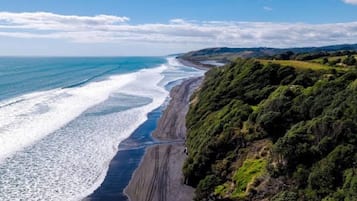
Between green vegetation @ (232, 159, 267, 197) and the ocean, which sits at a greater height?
green vegetation @ (232, 159, 267, 197)

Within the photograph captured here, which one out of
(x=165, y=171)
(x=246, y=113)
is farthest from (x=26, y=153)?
(x=246, y=113)

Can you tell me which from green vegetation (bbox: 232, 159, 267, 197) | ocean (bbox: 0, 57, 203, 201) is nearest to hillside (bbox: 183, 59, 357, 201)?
green vegetation (bbox: 232, 159, 267, 197)

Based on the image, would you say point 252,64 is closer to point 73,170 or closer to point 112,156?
point 112,156

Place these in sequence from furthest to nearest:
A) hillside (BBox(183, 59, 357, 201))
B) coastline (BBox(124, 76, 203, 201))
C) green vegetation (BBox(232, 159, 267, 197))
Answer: coastline (BBox(124, 76, 203, 201)), green vegetation (BBox(232, 159, 267, 197)), hillside (BBox(183, 59, 357, 201))

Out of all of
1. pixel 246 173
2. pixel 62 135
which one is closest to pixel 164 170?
pixel 246 173

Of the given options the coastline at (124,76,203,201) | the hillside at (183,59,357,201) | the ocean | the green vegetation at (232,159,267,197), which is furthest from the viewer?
the ocean

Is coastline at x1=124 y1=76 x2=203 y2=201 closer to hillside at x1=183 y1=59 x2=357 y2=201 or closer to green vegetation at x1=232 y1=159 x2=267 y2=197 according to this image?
hillside at x1=183 y1=59 x2=357 y2=201
